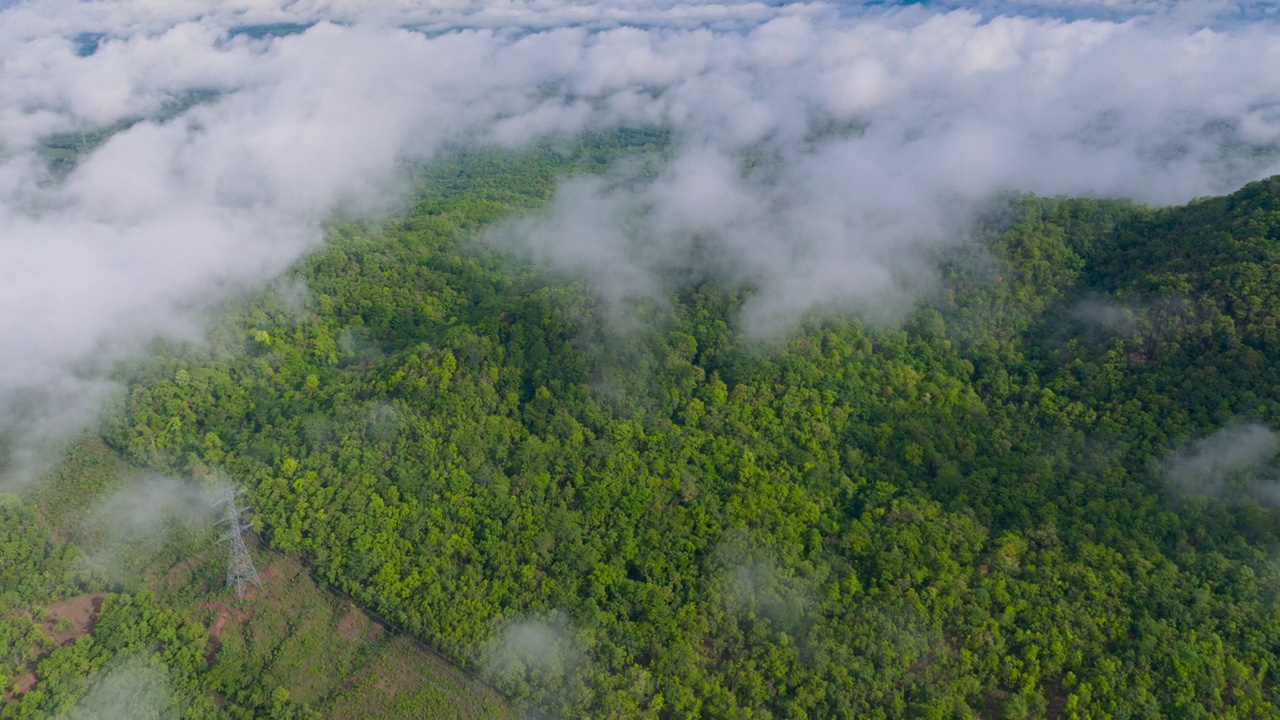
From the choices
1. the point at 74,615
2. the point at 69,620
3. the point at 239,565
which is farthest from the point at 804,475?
the point at 74,615

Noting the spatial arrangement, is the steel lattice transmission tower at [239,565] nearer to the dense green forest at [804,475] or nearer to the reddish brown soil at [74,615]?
the dense green forest at [804,475]

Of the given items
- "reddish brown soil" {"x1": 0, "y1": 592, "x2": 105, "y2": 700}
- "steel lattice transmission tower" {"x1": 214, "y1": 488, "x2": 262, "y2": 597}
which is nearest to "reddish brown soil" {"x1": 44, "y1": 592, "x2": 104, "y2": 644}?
"reddish brown soil" {"x1": 0, "y1": 592, "x2": 105, "y2": 700}

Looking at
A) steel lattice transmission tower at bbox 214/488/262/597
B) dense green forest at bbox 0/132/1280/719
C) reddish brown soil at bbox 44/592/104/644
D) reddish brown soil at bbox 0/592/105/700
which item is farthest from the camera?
steel lattice transmission tower at bbox 214/488/262/597

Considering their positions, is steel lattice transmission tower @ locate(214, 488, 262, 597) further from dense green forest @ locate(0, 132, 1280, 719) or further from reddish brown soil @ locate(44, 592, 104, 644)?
reddish brown soil @ locate(44, 592, 104, 644)

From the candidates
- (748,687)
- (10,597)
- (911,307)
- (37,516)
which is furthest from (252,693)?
(911,307)

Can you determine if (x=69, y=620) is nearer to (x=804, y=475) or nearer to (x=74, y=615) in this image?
(x=74, y=615)

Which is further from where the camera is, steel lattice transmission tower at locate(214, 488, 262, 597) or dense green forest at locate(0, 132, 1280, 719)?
steel lattice transmission tower at locate(214, 488, 262, 597)

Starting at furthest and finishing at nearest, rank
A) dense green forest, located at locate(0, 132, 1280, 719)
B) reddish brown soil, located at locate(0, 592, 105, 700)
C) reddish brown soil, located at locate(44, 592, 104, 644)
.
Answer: reddish brown soil, located at locate(44, 592, 104, 644) < reddish brown soil, located at locate(0, 592, 105, 700) < dense green forest, located at locate(0, 132, 1280, 719)

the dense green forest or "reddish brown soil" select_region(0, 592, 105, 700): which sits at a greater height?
the dense green forest

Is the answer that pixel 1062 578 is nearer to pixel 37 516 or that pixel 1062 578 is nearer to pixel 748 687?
pixel 748 687
